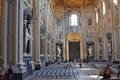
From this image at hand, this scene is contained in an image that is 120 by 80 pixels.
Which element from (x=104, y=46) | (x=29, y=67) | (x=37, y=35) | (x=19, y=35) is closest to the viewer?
(x=19, y=35)

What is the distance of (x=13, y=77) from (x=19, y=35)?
249 centimetres

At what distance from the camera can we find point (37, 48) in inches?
1027

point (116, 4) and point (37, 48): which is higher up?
point (116, 4)

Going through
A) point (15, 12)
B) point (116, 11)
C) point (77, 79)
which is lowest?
point (77, 79)

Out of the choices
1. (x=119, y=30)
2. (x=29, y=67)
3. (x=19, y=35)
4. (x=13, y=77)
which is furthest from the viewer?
(x=119, y=30)

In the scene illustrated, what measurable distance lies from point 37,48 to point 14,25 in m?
10.6

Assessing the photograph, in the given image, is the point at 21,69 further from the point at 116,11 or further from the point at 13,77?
the point at 116,11

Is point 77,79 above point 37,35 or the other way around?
the other way around

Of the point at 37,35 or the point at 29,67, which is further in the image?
the point at 37,35

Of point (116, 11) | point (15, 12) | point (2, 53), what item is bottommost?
point (2, 53)

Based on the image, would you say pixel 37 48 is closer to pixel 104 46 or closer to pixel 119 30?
pixel 119 30

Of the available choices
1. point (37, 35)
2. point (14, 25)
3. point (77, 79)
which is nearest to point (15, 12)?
point (14, 25)

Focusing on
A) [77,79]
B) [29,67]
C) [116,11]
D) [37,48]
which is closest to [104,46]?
[116,11]

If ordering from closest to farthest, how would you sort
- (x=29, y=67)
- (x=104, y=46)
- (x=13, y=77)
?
(x=13, y=77), (x=29, y=67), (x=104, y=46)
